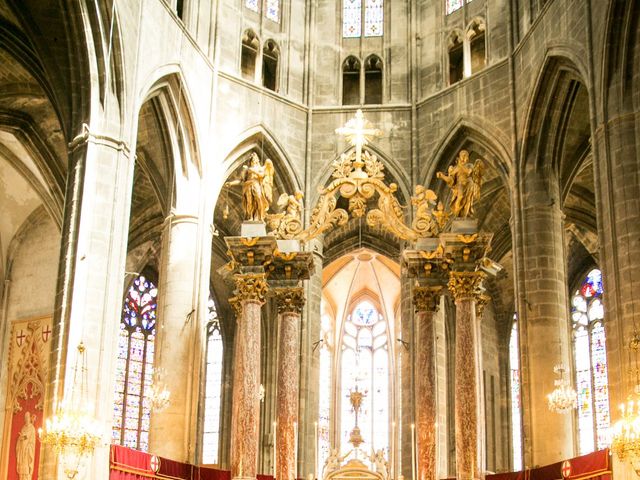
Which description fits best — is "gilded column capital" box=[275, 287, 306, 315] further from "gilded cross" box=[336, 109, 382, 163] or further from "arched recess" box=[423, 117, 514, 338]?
"arched recess" box=[423, 117, 514, 338]

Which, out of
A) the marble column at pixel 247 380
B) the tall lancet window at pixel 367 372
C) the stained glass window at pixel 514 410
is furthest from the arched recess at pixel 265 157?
the stained glass window at pixel 514 410

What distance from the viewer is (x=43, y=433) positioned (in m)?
20.1

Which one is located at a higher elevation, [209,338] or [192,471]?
[209,338]

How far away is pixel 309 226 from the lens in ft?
79.9

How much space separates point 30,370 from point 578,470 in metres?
16.6

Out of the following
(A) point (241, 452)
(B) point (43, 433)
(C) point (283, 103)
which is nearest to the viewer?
(B) point (43, 433)

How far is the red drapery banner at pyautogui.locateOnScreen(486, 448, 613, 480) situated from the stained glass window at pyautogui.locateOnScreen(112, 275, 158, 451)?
14.1 m

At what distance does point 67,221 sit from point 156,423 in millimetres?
6153

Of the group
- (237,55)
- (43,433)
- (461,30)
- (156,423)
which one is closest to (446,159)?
(461,30)

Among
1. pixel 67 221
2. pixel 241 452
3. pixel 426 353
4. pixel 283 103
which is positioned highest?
pixel 283 103

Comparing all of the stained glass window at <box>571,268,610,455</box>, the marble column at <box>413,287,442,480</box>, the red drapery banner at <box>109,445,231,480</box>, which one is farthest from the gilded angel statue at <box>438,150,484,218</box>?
the stained glass window at <box>571,268,610,455</box>

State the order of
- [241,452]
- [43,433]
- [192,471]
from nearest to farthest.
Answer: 1. [43,433]
2. [241,452]
3. [192,471]

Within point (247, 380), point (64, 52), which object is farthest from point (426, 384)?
point (64, 52)

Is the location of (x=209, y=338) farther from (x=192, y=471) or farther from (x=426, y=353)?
(x=426, y=353)
